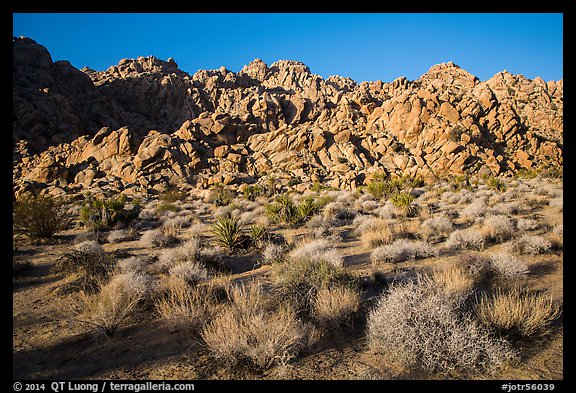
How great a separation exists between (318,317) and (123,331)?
2915mm

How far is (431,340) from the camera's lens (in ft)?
10.3

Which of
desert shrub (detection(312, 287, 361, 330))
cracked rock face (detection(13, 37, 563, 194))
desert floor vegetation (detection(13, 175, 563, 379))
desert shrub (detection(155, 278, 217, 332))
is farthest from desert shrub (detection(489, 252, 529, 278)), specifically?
cracked rock face (detection(13, 37, 563, 194))

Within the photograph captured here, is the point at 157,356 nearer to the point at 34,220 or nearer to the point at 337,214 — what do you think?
the point at 34,220

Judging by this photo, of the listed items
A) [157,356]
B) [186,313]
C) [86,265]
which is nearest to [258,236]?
[86,265]

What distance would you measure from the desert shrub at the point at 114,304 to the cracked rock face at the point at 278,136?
97.5ft

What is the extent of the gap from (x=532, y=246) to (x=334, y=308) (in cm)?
616

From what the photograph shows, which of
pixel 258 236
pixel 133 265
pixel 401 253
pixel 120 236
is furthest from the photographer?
pixel 120 236

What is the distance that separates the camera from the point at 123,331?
4.09m

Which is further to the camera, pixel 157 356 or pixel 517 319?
pixel 517 319

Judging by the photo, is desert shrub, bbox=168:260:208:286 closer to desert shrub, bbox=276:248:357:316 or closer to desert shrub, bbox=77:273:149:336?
desert shrub, bbox=77:273:149:336

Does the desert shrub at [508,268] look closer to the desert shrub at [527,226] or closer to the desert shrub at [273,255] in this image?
the desert shrub at [527,226]

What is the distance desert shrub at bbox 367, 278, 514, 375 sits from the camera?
3.03 m

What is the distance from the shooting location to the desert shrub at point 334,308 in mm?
4000
